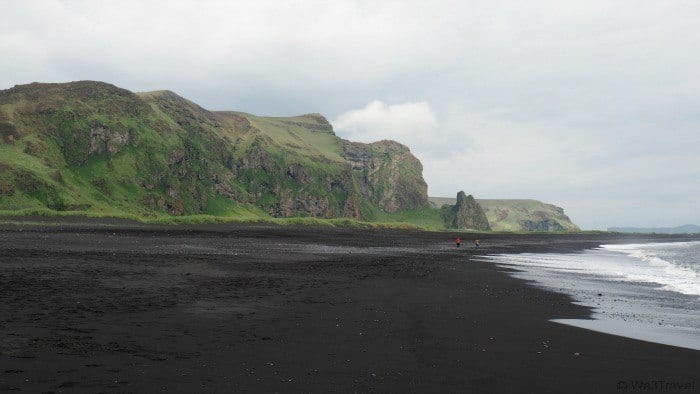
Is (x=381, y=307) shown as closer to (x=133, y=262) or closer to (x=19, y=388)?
(x=19, y=388)

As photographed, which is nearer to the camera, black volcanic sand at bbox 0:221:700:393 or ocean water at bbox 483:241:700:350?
black volcanic sand at bbox 0:221:700:393

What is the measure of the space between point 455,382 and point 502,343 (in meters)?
4.99

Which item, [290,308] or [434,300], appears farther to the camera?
[434,300]

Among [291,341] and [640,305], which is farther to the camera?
[640,305]

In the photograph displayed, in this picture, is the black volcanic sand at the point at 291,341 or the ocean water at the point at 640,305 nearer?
the black volcanic sand at the point at 291,341

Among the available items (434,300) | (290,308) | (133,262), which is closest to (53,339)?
(290,308)

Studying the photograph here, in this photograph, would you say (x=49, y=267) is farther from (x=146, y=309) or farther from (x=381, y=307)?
(x=381, y=307)

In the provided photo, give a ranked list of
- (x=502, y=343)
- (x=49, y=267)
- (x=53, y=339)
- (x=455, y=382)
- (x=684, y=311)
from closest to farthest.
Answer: (x=455, y=382) < (x=53, y=339) < (x=502, y=343) < (x=684, y=311) < (x=49, y=267)

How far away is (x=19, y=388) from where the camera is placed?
9289 mm

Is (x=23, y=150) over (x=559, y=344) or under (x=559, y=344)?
over

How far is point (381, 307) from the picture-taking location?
2172 cm

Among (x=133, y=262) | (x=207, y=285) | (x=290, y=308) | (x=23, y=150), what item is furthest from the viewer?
(x=23, y=150)

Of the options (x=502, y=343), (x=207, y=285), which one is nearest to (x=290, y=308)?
(x=207, y=285)

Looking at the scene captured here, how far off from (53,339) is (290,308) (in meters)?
9.30
